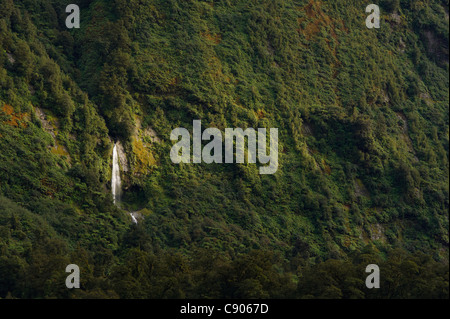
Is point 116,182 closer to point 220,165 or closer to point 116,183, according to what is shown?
point 116,183

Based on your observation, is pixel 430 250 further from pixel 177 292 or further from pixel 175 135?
pixel 177 292

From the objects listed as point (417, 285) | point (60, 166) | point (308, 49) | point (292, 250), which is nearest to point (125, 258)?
point (60, 166)

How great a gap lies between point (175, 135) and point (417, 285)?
31179 millimetres

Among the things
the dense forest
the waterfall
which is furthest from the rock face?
the waterfall

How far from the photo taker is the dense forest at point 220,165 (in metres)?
53.1

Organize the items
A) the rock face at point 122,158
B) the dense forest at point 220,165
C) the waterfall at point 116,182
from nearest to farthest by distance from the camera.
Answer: the dense forest at point 220,165 → the waterfall at point 116,182 → the rock face at point 122,158

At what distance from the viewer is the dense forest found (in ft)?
174

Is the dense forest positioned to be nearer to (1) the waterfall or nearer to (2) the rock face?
(2) the rock face

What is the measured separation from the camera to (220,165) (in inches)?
3034

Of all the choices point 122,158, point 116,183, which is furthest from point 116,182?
point 122,158

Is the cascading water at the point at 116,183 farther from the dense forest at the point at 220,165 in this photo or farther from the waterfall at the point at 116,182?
the dense forest at the point at 220,165

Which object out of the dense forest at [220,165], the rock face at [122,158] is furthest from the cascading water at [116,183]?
the dense forest at [220,165]

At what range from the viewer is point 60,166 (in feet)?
223
